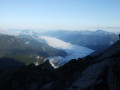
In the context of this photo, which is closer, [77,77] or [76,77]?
[77,77]

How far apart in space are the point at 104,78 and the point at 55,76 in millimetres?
23523

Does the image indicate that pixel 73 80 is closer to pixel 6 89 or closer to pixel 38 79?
pixel 38 79

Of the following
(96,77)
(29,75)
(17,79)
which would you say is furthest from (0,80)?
(96,77)

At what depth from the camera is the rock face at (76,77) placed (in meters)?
31.0

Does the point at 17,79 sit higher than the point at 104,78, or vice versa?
the point at 104,78

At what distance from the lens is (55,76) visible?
53.2m

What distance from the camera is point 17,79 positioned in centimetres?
5338

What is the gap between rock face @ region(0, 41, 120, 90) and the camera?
102ft

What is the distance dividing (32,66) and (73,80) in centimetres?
2800

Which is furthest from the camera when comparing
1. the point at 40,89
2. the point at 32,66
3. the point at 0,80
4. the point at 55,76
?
the point at 32,66

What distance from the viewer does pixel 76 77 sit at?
1649 inches

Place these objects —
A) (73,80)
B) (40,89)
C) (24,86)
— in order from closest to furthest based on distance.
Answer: (73,80)
(40,89)
(24,86)

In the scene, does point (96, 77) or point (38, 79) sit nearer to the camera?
point (96, 77)

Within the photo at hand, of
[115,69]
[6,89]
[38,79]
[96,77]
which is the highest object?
[115,69]
